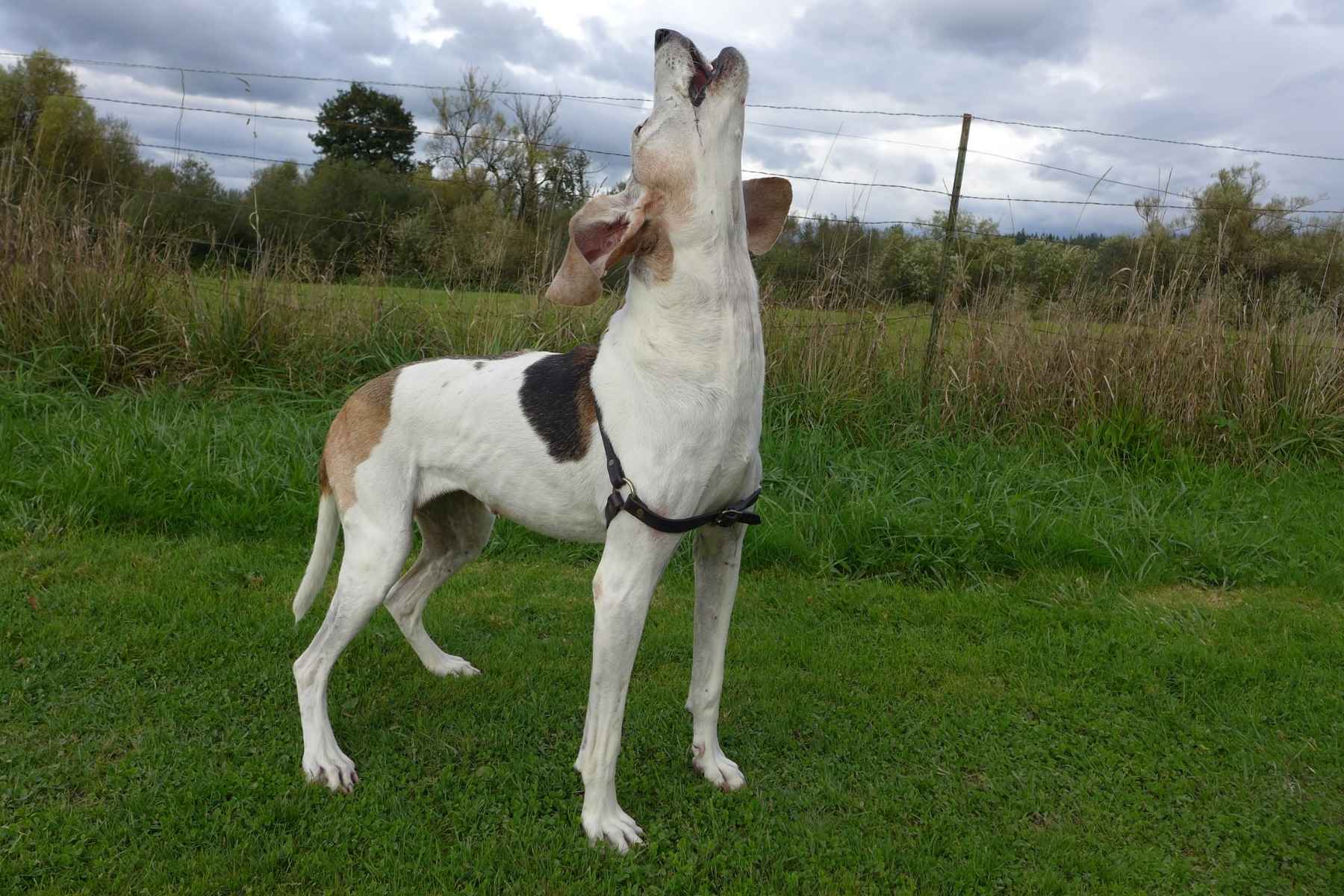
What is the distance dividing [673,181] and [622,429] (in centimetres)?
67

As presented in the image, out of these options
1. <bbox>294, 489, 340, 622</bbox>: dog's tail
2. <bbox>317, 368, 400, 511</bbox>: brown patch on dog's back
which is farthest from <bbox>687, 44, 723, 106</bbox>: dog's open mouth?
<bbox>294, 489, 340, 622</bbox>: dog's tail

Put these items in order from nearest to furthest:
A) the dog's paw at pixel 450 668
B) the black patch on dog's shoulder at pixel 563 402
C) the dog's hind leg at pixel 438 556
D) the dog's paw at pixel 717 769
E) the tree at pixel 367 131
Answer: the black patch on dog's shoulder at pixel 563 402, the dog's paw at pixel 717 769, the dog's hind leg at pixel 438 556, the dog's paw at pixel 450 668, the tree at pixel 367 131

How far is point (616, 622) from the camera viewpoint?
2.43m

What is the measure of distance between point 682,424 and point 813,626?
2239 millimetres

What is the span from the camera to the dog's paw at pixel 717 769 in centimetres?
296

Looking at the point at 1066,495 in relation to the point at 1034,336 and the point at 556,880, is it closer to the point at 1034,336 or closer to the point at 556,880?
the point at 1034,336

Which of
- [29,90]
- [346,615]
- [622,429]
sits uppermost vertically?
[29,90]

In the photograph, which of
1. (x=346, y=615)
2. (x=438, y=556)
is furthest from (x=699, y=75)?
(x=438, y=556)

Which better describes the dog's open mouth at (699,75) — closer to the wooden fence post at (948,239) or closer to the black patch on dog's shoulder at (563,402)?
the black patch on dog's shoulder at (563,402)

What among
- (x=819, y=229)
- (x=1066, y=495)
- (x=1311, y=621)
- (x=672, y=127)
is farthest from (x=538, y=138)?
(x=1311, y=621)

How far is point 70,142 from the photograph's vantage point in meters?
9.17

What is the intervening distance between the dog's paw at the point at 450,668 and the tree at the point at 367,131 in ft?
16.0

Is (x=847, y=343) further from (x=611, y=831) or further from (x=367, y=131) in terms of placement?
(x=367, y=131)

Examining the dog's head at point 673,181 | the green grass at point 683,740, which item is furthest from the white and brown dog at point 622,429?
the green grass at point 683,740
